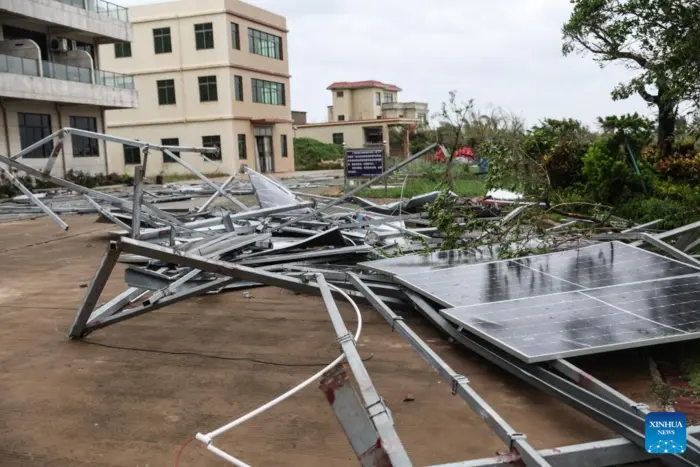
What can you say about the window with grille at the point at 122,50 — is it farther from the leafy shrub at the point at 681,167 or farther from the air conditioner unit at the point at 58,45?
the leafy shrub at the point at 681,167

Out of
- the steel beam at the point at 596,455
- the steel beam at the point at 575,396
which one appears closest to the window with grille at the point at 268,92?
the steel beam at the point at 575,396

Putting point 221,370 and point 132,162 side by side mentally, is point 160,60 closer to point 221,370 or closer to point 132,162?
point 132,162

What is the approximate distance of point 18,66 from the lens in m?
27.7

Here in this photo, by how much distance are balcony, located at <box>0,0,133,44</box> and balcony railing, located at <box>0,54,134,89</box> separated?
208 cm

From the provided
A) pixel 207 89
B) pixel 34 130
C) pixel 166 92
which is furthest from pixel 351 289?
pixel 166 92

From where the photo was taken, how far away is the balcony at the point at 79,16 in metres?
28.8

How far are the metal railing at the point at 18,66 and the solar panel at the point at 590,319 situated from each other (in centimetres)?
2801

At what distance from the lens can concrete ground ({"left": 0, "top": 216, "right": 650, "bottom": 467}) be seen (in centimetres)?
388

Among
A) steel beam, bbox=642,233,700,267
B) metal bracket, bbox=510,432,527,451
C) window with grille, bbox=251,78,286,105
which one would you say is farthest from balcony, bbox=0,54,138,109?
metal bracket, bbox=510,432,527,451

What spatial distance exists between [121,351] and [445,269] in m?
3.20

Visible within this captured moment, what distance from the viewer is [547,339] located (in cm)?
436

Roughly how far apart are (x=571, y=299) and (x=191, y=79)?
4124cm

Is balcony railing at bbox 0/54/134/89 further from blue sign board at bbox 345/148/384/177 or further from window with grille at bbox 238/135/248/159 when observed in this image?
blue sign board at bbox 345/148/384/177

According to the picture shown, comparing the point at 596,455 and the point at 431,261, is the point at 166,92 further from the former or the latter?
the point at 596,455
